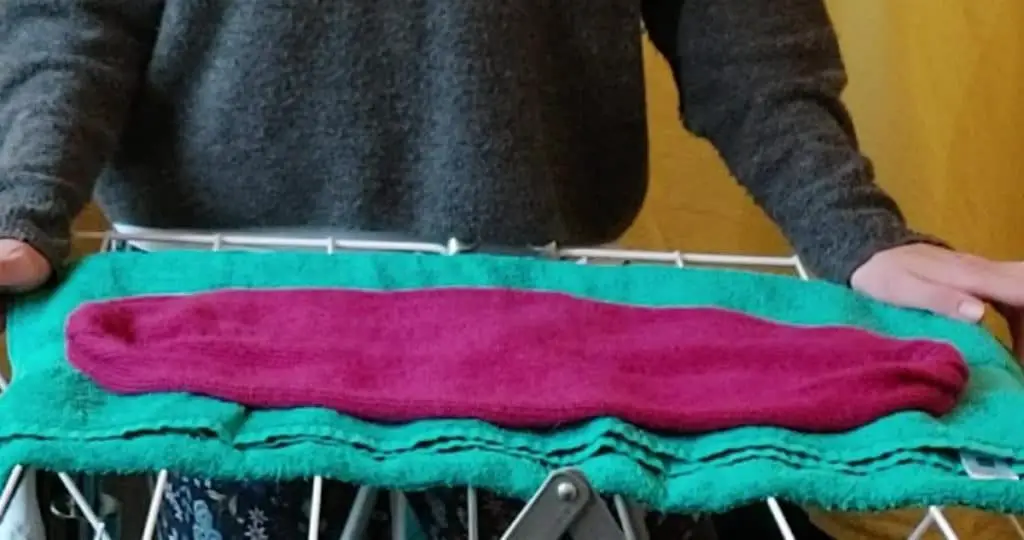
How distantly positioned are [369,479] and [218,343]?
10 cm

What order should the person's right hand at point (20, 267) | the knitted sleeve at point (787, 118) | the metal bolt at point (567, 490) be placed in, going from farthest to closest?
the knitted sleeve at point (787, 118)
the person's right hand at point (20, 267)
the metal bolt at point (567, 490)

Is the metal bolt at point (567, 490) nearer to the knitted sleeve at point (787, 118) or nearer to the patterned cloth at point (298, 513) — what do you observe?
the patterned cloth at point (298, 513)

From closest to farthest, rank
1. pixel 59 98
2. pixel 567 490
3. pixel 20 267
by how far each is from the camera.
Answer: pixel 567 490
pixel 20 267
pixel 59 98

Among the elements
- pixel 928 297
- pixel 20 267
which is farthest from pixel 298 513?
pixel 928 297

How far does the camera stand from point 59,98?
73cm

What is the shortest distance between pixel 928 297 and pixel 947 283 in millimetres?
12

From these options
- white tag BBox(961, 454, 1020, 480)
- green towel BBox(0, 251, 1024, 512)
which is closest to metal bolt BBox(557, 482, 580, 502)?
green towel BBox(0, 251, 1024, 512)

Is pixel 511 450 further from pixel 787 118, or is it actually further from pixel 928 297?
pixel 787 118

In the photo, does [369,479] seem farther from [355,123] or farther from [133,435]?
[355,123]

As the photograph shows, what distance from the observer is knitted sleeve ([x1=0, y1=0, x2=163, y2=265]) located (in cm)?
67

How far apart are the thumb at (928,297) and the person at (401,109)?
1.1 inches

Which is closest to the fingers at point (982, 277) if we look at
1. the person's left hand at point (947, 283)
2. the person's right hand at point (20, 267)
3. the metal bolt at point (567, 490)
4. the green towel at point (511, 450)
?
the person's left hand at point (947, 283)

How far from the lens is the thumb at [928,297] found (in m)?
0.65

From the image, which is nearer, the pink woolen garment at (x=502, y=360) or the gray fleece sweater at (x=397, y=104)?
the pink woolen garment at (x=502, y=360)
